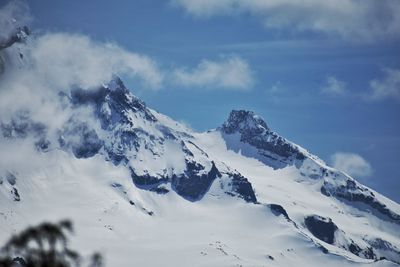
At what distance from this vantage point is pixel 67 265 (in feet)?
78.4

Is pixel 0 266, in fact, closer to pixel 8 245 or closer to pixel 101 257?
pixel 8 245

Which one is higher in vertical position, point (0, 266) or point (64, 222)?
point (64, 222)

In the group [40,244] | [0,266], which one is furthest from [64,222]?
[0,266]

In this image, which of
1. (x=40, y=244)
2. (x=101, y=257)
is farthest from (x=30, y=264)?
(x=101, y=257)

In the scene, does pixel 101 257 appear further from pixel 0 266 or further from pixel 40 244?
pixel 0 266

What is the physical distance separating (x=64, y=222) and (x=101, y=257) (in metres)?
1.65

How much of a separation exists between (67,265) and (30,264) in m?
1.19

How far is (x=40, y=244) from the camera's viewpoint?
23219 millimetres

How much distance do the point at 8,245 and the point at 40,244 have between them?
3.66ft

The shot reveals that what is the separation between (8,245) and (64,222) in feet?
5.97

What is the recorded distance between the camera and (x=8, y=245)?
22.5 m

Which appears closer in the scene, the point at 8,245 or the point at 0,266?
the point at 8,245

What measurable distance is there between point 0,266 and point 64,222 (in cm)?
299

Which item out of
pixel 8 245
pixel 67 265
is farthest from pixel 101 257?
pixel 8 245
